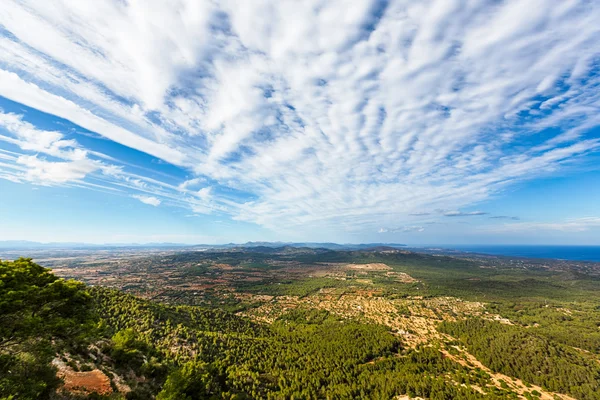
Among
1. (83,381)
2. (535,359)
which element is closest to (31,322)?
(83,381)

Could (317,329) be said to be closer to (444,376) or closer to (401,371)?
(401,371)

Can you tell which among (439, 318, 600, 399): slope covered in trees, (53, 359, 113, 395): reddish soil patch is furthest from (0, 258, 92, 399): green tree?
(439, 318, 600, 399): slope covered in trees

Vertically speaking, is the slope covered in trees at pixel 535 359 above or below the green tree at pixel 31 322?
below

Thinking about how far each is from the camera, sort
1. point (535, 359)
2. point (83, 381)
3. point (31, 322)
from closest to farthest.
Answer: point (31, 322) → point (83, 381) → point (535, 359)

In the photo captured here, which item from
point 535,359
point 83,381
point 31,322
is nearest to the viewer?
point 31,322

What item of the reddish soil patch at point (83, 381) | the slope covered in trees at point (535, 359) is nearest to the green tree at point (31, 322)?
the reddish soil patch at point (83, 381)

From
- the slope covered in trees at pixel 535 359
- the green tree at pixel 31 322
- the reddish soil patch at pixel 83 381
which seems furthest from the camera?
the slope covered in trees at pixel 535 359

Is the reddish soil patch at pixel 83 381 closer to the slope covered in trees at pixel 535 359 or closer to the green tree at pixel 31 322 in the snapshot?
the green tree at pixel 31 322

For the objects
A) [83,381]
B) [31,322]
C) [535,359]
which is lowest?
[535,359]

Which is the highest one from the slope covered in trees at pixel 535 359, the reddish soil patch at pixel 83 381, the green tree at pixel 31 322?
the green tree at pixel 31 322

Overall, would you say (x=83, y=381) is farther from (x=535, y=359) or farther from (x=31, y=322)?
(x=535, y=359)

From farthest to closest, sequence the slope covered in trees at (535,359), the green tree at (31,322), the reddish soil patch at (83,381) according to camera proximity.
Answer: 1. the slope covered in trees at (535,359)
2. the reddish soil patch at (83,381)
3. the green tree at (31,322)
